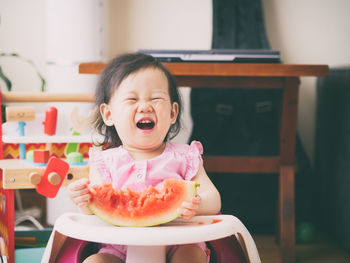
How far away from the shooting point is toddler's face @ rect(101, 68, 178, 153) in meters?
0.96

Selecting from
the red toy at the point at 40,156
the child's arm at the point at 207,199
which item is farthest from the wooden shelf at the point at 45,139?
the child's arm at the point at 207,199

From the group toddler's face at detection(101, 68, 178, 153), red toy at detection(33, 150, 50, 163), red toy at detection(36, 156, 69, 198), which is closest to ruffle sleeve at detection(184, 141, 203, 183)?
toddler's face at detection(101, 68, 178, 153)

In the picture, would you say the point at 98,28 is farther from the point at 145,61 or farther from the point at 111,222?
the point at 111,222

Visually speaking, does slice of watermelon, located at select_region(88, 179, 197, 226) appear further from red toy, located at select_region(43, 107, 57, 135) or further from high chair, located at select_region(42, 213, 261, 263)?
red toy, located at select_region(43, 107, 57, 135)

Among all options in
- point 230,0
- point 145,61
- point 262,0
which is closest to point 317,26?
point 262,0

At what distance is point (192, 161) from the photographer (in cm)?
103

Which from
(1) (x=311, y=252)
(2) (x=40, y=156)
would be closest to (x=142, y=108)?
(2) (x=40, y=156)

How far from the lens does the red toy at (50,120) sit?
126cm

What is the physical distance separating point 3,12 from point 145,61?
1139 millimetres

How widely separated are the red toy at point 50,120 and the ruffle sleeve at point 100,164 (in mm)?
291

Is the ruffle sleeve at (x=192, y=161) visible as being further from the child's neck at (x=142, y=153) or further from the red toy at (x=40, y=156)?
the red toy at (x=40, y=156)

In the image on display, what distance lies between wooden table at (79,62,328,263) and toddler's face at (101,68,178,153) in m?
0.34

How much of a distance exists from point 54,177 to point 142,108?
31 cm

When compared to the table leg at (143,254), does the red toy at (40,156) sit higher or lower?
higher
